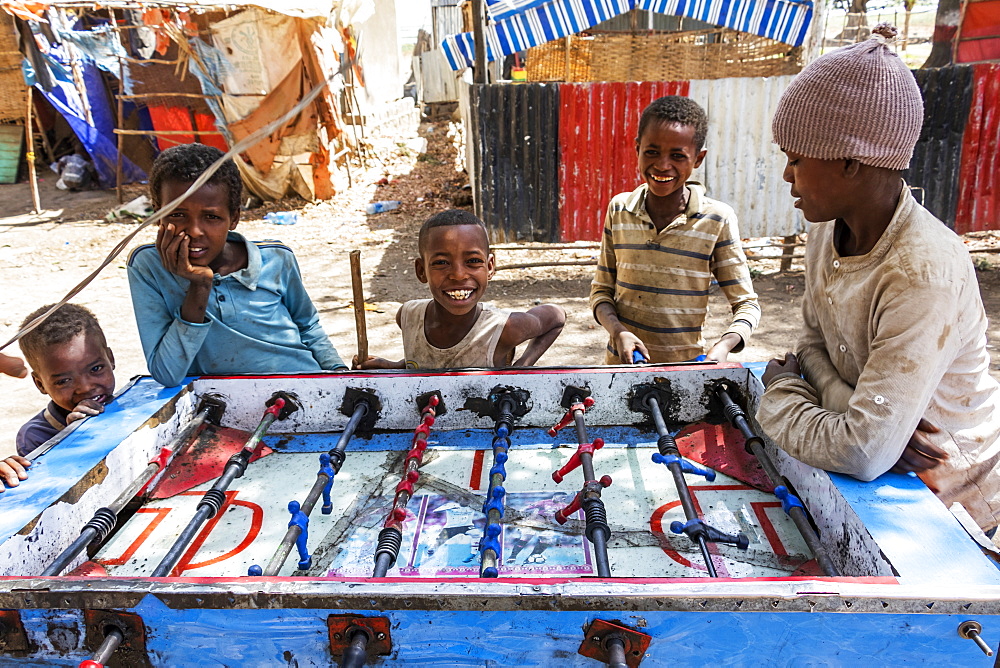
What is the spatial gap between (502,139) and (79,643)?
6108mm

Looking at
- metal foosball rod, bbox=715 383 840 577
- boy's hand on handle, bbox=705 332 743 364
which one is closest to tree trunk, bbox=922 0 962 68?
boy's hand on handle, bbox=705 332 743 364

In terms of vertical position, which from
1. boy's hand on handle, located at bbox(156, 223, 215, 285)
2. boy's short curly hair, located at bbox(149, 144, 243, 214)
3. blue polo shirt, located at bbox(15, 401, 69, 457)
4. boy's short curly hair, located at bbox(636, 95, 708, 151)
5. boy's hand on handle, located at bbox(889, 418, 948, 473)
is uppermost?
boy's short curly hair, located at bbox(636, 95, 708, 151)

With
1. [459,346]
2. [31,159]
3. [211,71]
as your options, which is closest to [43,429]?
[459,346]

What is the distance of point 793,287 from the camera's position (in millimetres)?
6832

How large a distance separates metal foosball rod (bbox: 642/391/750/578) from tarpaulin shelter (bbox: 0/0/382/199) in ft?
31.4

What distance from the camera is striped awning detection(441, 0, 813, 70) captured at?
23.0 ft

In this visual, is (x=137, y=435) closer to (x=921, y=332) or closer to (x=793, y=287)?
(x=921, y=332)

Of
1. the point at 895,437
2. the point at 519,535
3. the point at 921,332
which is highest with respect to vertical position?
the point at 921,332

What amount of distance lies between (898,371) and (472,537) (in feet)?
3.37

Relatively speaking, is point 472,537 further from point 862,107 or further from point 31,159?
point 31,159

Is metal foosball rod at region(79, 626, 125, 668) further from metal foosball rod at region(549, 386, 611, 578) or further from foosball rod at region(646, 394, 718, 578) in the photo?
foosball rod at region(646, 394, 718, 578)

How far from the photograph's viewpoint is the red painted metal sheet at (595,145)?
664cm

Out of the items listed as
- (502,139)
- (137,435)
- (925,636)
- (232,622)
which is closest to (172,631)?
(232,622)

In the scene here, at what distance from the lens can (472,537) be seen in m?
1.74
